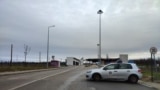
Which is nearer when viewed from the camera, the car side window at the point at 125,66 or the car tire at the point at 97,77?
the car side window at the point at 125,66

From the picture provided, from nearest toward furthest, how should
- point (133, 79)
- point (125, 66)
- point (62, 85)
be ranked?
point (62, 85) → point (133, 79) → point (125, 66)

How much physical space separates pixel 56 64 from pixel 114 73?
73.5 meters

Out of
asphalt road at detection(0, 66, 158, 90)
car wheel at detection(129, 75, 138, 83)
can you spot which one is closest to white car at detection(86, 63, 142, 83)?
car wheel at detection(129, 75, 138, 83)

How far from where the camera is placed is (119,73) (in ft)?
84.8

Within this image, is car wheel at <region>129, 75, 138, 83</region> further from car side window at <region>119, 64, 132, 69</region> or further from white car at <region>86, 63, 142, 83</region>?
car side window at <region>119, 64, 132, 69</region>

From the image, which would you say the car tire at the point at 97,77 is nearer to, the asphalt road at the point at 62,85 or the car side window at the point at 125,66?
the asphalt road at the point at 62,85

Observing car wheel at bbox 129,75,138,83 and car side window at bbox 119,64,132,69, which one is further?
car side window at bbox 119,64,132,69

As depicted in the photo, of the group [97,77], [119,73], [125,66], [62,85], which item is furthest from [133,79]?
[62,85]

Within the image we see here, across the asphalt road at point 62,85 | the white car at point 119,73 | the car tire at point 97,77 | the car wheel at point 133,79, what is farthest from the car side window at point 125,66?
the car tire at point 97,77

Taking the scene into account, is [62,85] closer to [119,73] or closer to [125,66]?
[119,73]

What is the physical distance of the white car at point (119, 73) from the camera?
84.3ft

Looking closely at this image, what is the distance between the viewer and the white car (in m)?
25.7

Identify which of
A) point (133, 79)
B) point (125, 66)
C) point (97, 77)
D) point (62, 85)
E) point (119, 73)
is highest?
point (125, 66)

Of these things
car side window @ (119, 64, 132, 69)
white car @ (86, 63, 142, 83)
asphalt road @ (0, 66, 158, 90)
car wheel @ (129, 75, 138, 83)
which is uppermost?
car side window @ (119, 64, 132, 69)
